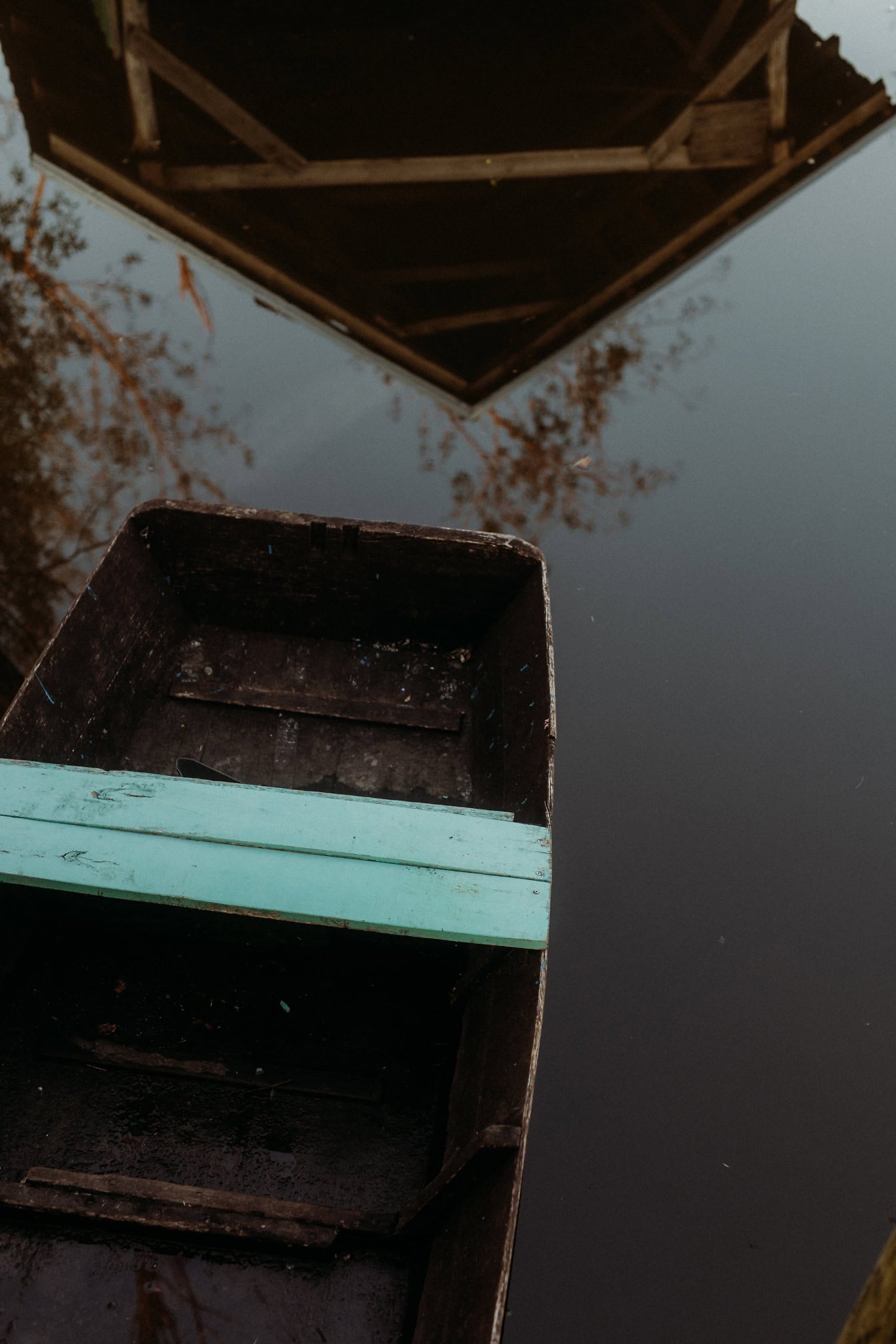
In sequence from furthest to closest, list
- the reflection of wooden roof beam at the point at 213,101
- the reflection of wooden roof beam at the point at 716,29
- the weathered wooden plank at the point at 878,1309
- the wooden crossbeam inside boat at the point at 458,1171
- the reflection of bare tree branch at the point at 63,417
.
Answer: the reflection of wooden roof beam at the point at 716,29
the reflection of wooden roof beam at the point at 213,101
the reflection of bare tree branch at the point at 63,417
the wooden crossbeam inside boat at the point at 458,1171
the weathered wooden plank at the point at 878,1309

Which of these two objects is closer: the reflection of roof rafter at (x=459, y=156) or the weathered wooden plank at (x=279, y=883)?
the weathered wooden plank at (x=279, y=883)

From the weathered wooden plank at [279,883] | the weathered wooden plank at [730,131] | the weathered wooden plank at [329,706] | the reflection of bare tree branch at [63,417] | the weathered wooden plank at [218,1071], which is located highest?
the weathered wooden plank at [730,131]

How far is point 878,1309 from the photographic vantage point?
1.71m

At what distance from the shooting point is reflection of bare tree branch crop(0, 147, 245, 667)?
181 inches

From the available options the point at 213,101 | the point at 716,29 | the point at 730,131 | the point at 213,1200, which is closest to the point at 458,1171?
the point at 213,1200

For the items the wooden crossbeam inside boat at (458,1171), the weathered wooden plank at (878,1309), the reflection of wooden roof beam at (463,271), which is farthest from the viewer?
the reflection of wooden roof beam at (463,271)

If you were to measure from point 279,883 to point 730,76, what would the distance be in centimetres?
847

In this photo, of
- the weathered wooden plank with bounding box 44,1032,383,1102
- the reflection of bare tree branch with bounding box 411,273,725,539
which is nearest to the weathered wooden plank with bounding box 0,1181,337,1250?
the weathered wooden plank with bounding box 44,1032,383,1102

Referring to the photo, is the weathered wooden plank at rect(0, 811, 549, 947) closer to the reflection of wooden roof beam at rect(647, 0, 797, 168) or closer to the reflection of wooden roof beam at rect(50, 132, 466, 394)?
the reflection of wooden roof beam at rect(50, 132, 466, 394)

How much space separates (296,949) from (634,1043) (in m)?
1.26

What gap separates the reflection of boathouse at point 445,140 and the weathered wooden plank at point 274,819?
346cm

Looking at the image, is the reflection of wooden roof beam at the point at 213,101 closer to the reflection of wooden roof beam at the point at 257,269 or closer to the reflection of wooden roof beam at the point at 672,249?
the reflection of wooden roof beam at the point at 257,269

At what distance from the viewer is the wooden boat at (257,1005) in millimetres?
2268

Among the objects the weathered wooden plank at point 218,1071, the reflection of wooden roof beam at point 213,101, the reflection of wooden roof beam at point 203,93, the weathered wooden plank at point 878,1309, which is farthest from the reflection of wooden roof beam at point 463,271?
the weathered wooden plank at point 878,1309
